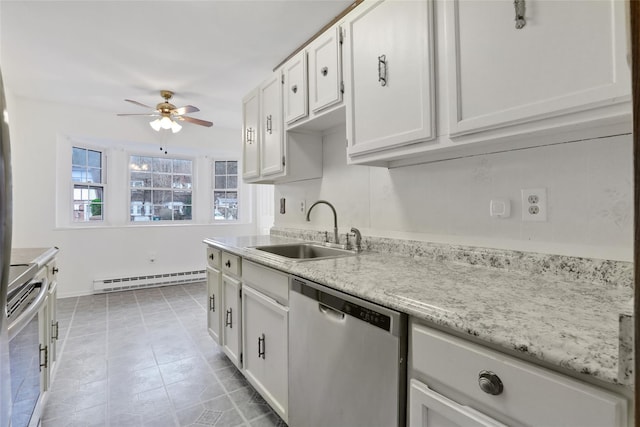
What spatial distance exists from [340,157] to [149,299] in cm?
319

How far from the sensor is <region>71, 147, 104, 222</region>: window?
412cm

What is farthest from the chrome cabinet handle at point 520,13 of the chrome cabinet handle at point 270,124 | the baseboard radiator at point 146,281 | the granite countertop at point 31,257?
the baseboard radiator at point 146,281

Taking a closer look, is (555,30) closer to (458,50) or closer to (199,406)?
(458,50)

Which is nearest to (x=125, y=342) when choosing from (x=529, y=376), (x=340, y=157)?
(x=340, y=157)

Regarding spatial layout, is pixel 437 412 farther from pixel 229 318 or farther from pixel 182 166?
pixel 182 166

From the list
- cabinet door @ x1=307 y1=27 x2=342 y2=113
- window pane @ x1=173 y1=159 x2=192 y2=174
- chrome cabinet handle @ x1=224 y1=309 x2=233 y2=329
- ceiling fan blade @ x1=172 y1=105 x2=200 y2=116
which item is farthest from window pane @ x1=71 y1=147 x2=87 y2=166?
cabinet door @ x1=307 y1=27 x2=342 y2=113

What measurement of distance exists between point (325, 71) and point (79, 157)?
4.07m

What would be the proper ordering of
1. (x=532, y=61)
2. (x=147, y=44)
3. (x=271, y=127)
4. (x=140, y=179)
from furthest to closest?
(x=140, y=179)
(x=147, y=44)
(x=271, y=127)
(x=532, y=61)

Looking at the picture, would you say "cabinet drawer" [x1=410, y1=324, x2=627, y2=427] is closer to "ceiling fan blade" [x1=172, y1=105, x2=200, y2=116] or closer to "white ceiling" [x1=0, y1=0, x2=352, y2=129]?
"white ceiling" [x1=0, y1=0, x2=352, y2=129]

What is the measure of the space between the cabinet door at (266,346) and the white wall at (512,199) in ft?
2.54

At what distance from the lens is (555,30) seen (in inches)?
34.0

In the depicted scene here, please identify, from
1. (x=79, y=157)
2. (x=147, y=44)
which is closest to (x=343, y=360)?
(x=147, y=44)

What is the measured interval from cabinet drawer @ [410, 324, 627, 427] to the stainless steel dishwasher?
0.27ft

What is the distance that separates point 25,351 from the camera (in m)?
1.23
